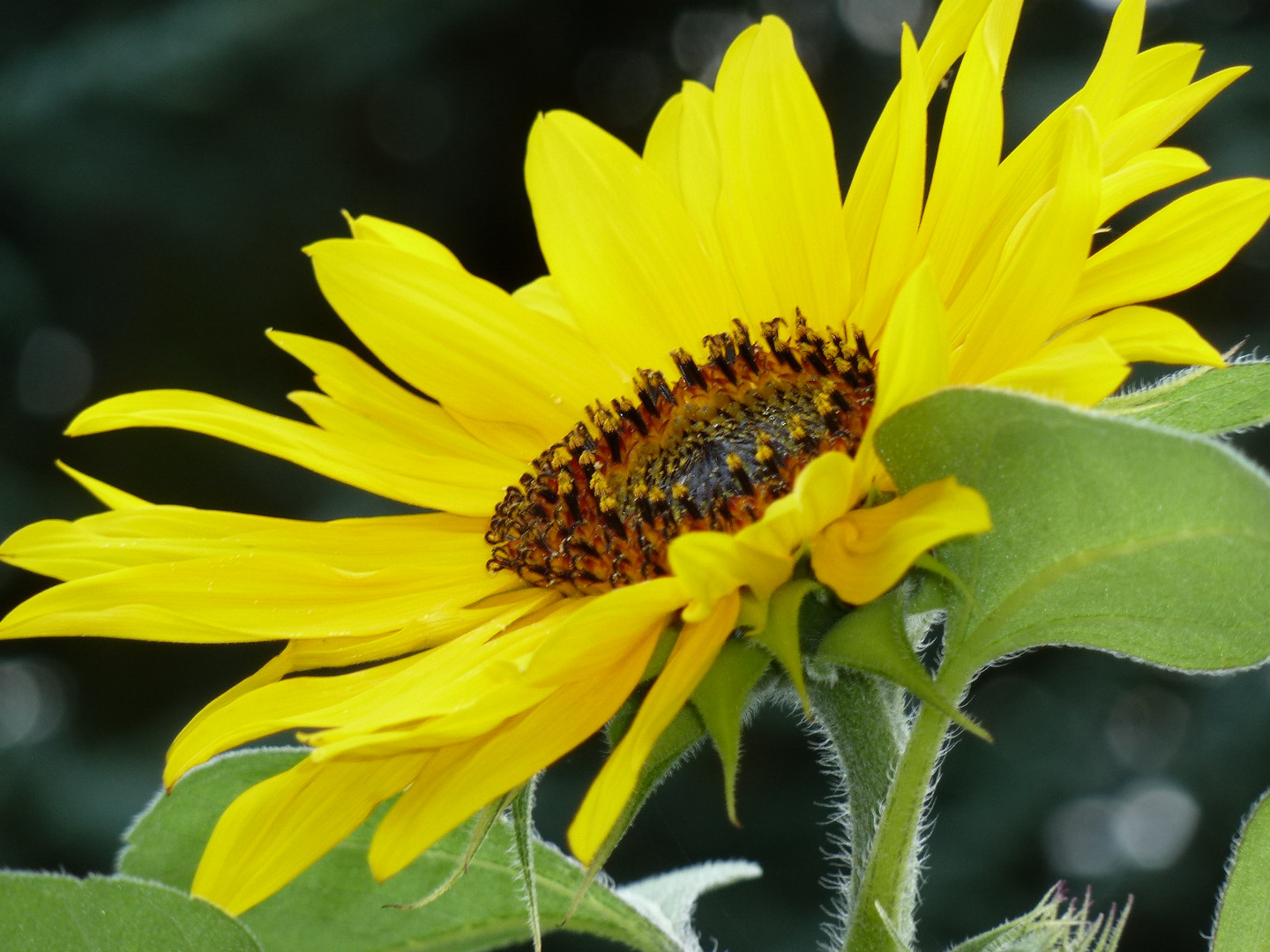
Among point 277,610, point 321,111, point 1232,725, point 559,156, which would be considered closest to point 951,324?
point 559,156

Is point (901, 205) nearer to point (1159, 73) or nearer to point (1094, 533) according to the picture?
point (1159, 73)

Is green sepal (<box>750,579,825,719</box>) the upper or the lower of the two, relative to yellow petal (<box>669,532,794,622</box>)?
lower

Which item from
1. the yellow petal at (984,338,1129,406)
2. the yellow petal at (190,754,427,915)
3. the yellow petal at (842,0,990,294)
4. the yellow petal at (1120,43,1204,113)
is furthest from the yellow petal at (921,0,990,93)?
the yellow petal at (190,754,427,915)

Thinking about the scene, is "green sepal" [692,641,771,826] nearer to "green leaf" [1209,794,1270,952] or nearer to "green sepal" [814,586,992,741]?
"green sepal" [814,586,992,741]

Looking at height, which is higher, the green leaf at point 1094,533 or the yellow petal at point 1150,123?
the yellow petal at point 1150,123

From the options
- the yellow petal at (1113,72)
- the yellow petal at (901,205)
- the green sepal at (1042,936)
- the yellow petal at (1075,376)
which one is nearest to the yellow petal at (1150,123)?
the yellow petal at (1113,72)

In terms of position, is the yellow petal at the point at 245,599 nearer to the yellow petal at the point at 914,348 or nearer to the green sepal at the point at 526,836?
the green sepal at the point at 526,836

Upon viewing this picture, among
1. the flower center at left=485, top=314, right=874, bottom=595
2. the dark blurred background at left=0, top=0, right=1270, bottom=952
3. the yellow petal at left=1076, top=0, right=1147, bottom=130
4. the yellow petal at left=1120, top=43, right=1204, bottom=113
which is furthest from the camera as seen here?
the dark blurred background at left=0, top=0, right=1270, bottom=952
